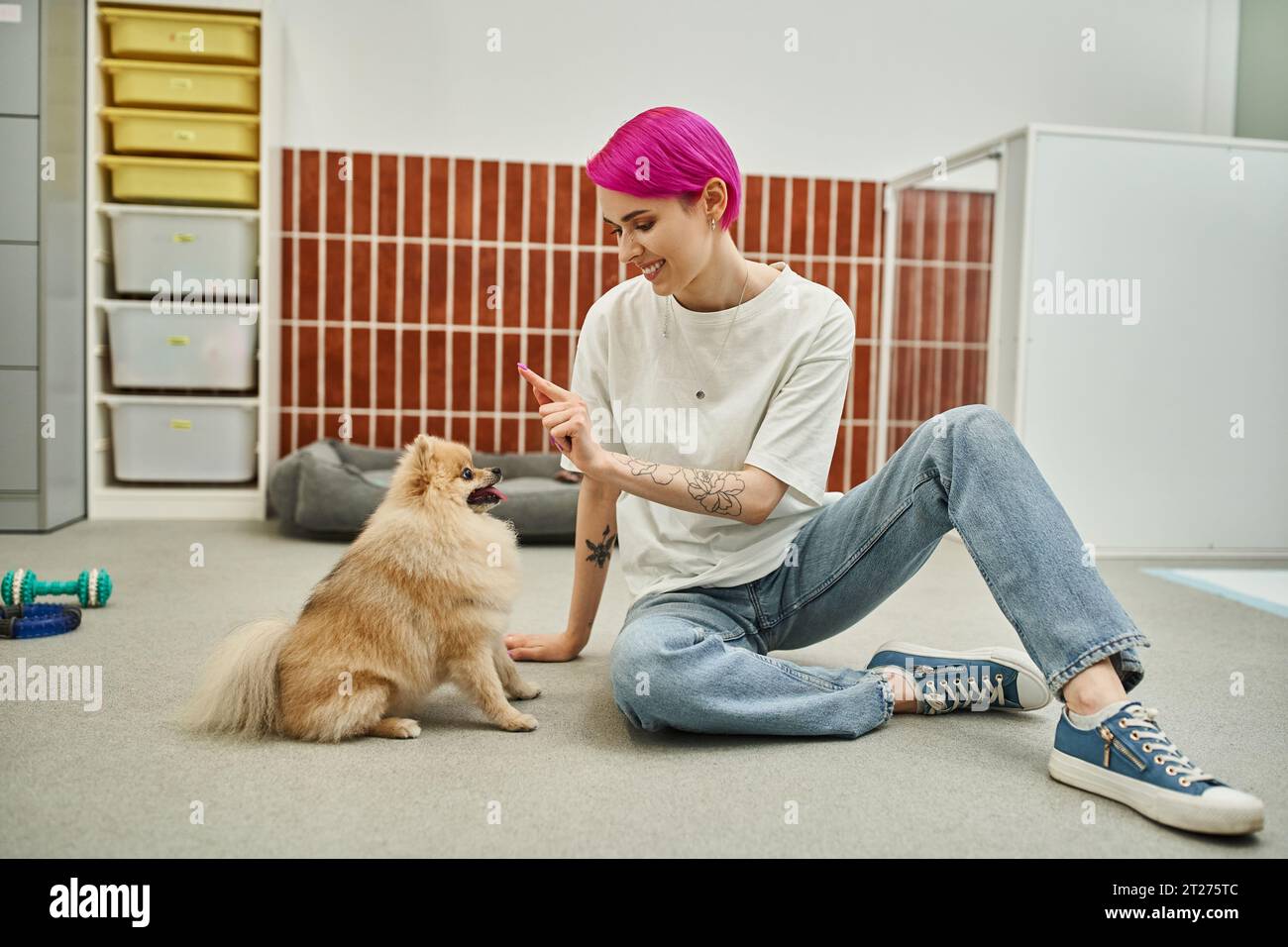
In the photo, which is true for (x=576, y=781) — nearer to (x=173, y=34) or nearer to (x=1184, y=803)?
(x=1184, y=803)

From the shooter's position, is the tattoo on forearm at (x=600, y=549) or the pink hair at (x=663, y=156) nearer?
the pink hair at (x=663, y=156)

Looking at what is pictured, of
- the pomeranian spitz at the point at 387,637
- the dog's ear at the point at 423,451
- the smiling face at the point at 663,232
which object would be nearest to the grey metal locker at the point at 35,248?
the pomeranian spitz at the point at 387,637

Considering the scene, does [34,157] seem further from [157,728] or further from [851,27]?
[851,27]

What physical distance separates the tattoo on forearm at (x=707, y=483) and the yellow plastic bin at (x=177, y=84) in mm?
3110

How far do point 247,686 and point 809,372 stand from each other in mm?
938

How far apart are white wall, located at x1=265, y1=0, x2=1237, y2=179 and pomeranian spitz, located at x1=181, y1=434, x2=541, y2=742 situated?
311cm

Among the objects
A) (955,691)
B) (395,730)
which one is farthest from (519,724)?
(955,691)

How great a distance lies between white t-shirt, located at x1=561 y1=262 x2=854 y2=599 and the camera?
162cm

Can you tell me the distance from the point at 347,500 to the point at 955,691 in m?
2.36

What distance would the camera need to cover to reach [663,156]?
1.52 m

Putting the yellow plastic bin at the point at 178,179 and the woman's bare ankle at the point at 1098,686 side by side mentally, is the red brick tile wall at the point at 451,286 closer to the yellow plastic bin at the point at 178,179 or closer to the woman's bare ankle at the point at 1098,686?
the yellow plastic bin at the point at 178,179

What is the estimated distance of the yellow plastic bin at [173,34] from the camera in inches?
153

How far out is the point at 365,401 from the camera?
14.4 ft
